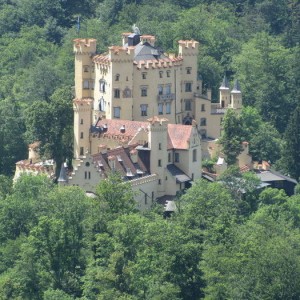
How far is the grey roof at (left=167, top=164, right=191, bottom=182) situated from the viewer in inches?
5827

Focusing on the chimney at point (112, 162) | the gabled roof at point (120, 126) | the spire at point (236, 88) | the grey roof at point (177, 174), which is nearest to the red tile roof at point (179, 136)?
the grey roof at point (177, 174)

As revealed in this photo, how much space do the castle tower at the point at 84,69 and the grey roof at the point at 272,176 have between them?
10.8 meters

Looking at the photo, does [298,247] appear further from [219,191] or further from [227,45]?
[227,45]

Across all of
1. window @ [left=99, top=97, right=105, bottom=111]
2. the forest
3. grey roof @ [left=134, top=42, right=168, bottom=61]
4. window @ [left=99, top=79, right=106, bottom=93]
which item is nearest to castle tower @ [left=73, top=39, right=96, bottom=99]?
the forest

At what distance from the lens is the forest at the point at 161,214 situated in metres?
136

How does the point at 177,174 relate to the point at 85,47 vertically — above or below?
below

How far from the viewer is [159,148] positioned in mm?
147875

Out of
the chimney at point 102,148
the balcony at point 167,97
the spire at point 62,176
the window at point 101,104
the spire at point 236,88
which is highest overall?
the spire at point 236,88

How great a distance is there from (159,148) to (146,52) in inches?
385

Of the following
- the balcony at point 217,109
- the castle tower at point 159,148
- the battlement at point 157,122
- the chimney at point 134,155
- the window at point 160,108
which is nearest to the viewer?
the battlement at point 157,122

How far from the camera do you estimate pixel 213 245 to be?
13850 centimetres

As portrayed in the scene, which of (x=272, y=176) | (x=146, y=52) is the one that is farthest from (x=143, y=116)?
(x=272, y=176)

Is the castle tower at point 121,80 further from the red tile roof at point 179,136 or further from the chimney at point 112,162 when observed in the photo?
the chimney at point 112,162

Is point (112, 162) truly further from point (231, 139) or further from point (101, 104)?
point (101, 104)
